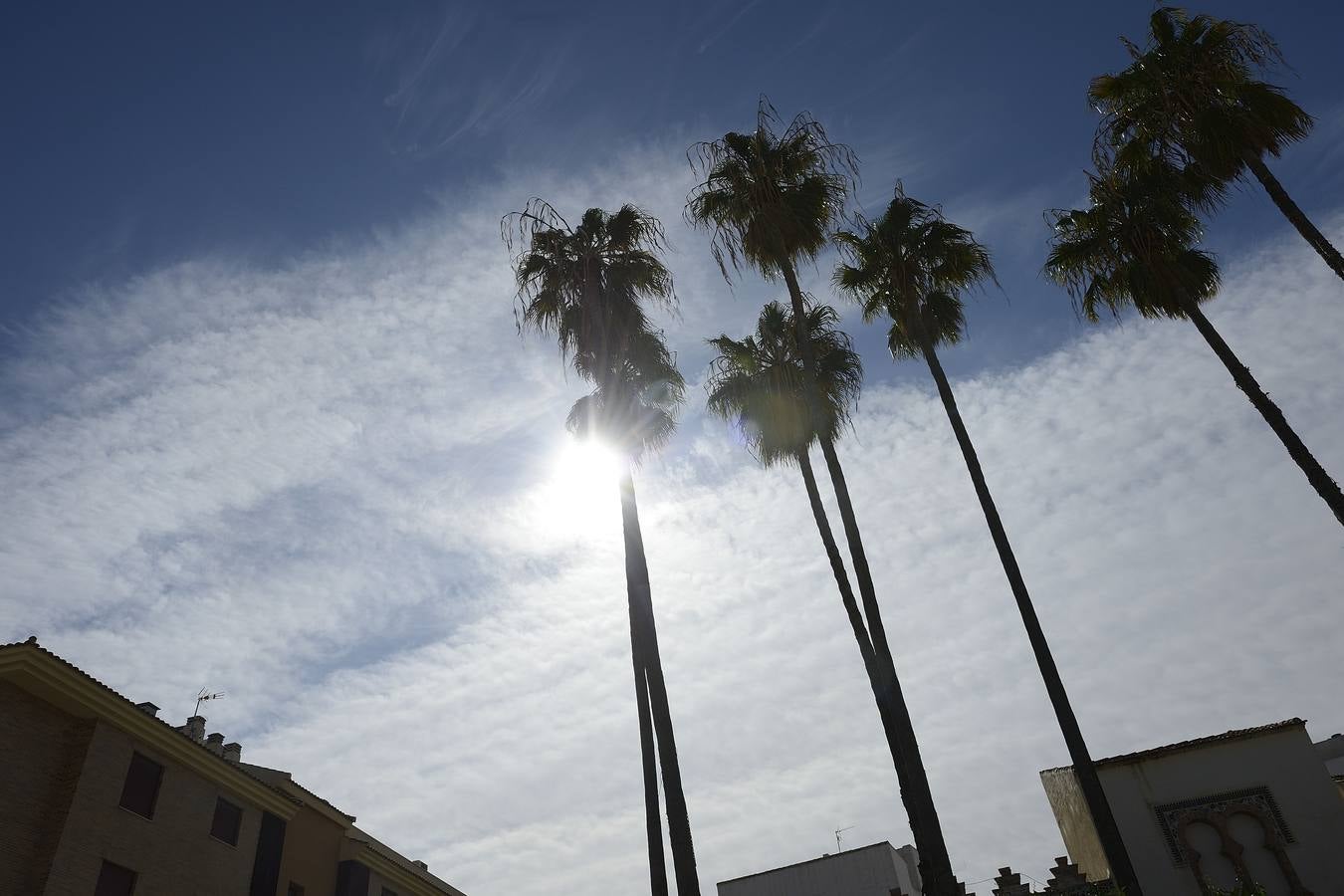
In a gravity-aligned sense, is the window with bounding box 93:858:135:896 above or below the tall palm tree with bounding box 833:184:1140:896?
below

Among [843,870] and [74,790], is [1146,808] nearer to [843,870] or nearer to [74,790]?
[843,870]

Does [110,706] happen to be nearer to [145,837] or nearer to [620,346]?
[145,837]

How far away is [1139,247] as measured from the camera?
22688mm

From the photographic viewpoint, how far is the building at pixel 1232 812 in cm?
2291

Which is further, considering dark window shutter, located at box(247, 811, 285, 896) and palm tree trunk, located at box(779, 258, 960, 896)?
dark window shutter, located at box(247, 811, 285, 896)

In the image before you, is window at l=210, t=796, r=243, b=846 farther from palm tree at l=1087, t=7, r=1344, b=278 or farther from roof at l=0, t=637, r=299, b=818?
palm tree at l=1087, t=7, r=1344, b=278

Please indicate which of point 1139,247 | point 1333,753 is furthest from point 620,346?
point 1333,753

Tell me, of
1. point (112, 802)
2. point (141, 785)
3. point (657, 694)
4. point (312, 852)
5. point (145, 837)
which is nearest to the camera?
point (657, 694)

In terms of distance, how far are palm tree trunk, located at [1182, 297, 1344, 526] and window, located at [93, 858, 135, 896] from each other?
28099mm

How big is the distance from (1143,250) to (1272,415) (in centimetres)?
534

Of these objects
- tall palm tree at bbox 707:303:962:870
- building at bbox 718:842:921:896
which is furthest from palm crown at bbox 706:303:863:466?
building at bbox 718:842:921:896

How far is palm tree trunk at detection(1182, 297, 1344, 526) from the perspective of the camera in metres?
18.7

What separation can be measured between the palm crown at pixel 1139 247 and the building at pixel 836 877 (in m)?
32.8

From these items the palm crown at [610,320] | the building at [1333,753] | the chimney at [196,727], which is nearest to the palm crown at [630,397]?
the palm crown at [610,320]
